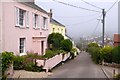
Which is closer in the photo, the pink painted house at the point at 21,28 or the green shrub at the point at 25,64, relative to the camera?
the green shrub at the point at 25,64

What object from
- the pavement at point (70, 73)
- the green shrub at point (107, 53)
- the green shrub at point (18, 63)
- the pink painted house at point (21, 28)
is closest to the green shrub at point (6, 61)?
the pavement at point (70, 73)

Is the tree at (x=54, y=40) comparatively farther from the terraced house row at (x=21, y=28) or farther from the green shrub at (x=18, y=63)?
the green shrub at (x=18, y=63)

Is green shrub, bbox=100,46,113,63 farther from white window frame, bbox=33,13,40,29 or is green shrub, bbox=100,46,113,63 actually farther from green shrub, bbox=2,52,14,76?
green shrub, bbox=2,52,14,76

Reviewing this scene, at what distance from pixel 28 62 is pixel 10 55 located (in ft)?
15.8

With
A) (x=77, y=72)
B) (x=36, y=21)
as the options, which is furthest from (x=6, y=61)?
(x=36, y=21)

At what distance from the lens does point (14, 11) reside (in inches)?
859

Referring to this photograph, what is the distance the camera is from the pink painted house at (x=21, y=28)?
20.0 metres

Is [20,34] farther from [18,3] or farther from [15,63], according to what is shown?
[15,63]

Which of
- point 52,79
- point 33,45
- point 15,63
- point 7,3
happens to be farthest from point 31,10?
point 52,79

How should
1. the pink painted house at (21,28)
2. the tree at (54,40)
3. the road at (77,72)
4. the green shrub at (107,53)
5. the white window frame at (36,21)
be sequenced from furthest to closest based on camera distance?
1. the tree at (54,40)
2. the green shrub at (107,53)
3. the white window frame at (36,21)
4. the pink painted house at (21,28)
5. the road at (77,72)

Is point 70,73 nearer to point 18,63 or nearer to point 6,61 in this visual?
point 18,63

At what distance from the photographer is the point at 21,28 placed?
2394 centimetres

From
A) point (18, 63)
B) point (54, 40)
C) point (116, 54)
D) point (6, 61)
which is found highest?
point (54, 40)

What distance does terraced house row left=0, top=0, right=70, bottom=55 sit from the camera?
20047 millimetres
